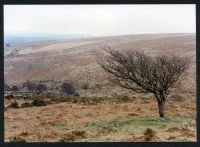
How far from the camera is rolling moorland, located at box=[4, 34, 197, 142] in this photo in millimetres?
10688

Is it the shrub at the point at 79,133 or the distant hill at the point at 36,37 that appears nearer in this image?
the shrub at the point at 79,133

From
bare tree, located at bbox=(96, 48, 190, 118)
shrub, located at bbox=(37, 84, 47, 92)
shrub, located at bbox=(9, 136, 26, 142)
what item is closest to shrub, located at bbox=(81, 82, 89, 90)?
bare tree, located at bbox=(96, 48, 190, 118)

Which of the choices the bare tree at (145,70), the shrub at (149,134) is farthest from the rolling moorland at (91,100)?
the bare tree at (145,70)

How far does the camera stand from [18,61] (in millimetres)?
11203

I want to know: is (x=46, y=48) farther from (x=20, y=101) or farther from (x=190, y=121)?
(x=190, y=121)

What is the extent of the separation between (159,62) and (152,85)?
51cm

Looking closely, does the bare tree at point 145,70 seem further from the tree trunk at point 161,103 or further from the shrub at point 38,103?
the shrub at point 38,103

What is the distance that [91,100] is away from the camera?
10914 mm

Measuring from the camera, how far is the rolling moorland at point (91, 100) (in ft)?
35.1

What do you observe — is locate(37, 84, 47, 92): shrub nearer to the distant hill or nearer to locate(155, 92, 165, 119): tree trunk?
the distant hill

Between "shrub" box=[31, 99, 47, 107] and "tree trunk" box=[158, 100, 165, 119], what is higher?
"shrub" box=[31, 99, 47, 107]

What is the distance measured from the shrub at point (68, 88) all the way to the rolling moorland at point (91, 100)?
9 cm

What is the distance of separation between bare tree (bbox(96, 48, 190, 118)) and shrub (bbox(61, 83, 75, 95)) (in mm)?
767

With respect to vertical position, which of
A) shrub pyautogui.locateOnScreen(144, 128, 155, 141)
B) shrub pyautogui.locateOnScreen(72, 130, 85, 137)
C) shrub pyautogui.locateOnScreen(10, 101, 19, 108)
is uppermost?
shrub pyautogui.locateOnScreen(10, 101, 19, 108)
